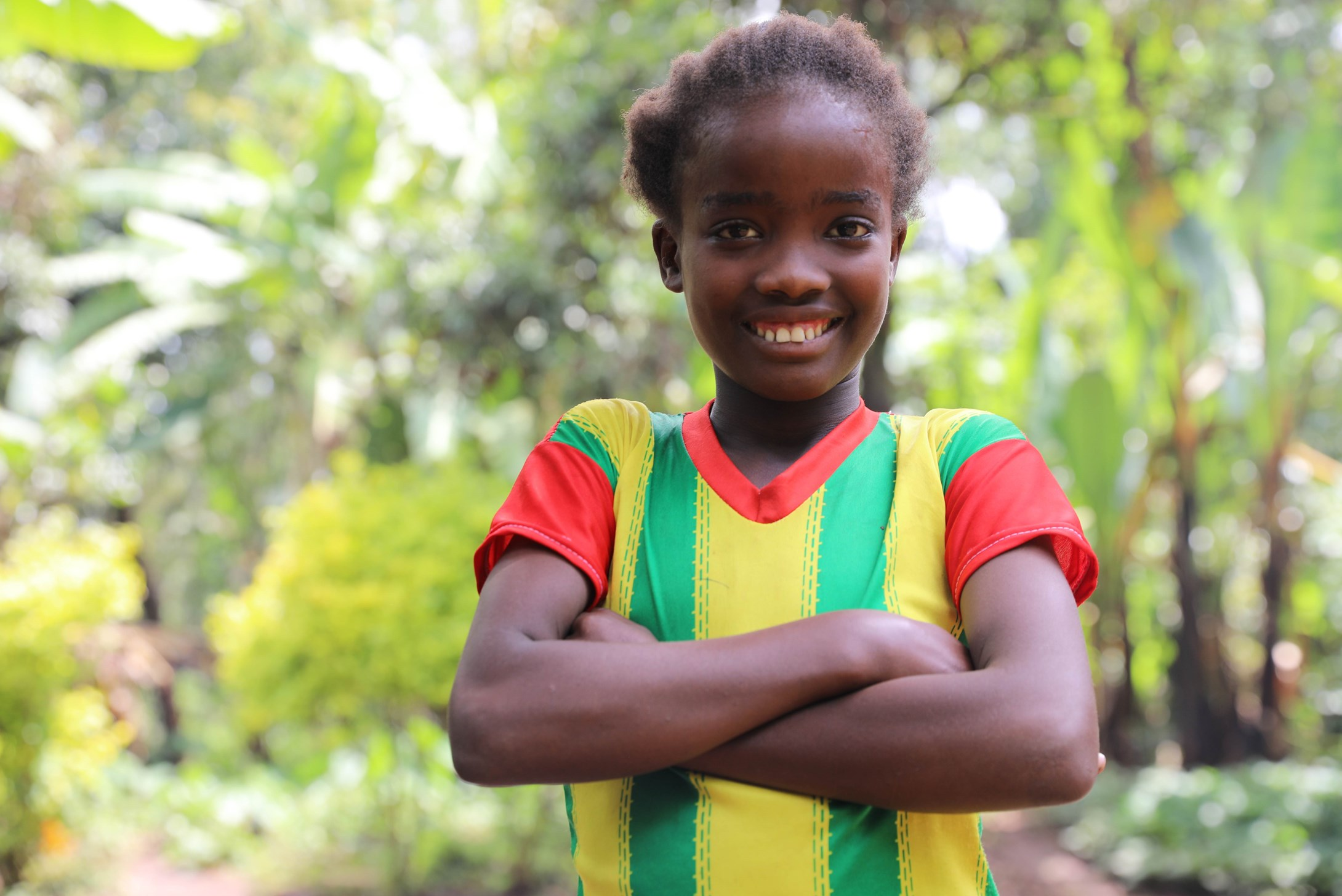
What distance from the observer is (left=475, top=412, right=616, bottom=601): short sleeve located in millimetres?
1242

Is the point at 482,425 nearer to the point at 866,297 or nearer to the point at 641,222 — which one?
the point at 641,222

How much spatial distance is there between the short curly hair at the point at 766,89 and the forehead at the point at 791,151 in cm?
2

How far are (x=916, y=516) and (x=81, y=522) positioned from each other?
35.7 ft

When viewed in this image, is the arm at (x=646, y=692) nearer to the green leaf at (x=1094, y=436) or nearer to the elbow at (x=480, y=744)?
the elbow at (x=480, y=744)

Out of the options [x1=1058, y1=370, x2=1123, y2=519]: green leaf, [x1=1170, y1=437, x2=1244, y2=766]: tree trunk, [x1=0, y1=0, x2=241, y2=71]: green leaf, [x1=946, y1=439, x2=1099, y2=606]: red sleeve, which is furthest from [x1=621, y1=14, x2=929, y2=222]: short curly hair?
[x1=1170, y1=437, x2=1244, y2=766]: tree trunk

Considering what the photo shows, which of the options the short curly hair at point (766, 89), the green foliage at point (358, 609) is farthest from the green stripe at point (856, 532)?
the green foliage at point (358, 609)

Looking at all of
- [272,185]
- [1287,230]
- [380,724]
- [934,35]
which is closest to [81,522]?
[272,185]

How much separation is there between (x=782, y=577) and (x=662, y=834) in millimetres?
305

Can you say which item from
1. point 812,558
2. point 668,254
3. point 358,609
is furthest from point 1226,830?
point 668,254

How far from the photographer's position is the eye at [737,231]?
122 centimetres

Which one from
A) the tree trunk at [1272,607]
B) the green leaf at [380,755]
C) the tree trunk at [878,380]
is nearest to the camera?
the tree trunk at [878,380]

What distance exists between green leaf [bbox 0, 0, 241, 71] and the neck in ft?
15.9

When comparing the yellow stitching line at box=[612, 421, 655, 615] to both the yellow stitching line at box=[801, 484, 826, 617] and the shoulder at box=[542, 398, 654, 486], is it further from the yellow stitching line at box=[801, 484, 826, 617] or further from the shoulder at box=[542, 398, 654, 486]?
the yellow stitching line at box=[801, 484, 826, 617]

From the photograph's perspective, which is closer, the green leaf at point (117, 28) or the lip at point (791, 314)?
the lip at point (791, 314)
